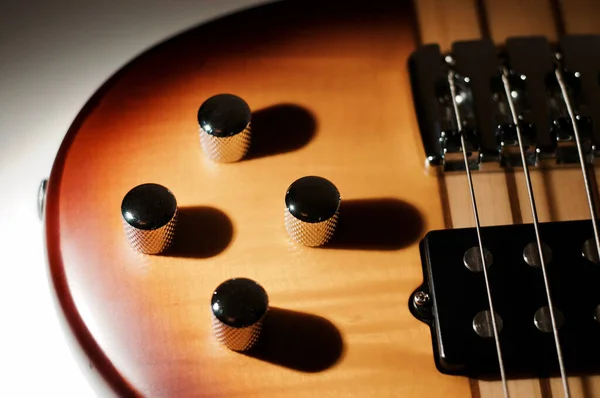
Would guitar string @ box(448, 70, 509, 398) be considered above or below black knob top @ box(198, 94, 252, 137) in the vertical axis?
below

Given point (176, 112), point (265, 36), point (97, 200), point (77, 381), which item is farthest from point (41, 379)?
point (265, 36)

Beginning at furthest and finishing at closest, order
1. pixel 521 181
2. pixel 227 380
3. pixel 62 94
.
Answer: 1. pixel 62 94
2. pixel 521 181
3. pixel 227 380

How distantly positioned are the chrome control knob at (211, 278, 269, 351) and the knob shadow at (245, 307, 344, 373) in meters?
0.02

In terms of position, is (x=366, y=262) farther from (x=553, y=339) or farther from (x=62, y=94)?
(x=62, y=94)

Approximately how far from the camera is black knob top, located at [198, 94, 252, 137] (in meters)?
0.72

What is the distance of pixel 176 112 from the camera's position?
0.78 m

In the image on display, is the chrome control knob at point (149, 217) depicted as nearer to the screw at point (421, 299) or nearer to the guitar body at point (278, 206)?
the guitar body at point (278, 206)

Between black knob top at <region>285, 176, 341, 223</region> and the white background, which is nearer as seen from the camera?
black knob top at <region>285, 176, 341, 223</region>

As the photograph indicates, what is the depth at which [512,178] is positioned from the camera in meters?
0.74

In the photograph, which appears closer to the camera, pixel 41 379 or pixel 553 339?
pixel 553 339

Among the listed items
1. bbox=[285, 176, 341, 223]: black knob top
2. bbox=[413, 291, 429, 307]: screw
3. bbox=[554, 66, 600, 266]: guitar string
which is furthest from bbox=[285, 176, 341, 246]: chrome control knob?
bbox=[554, 66, 600, 266]: guitar string

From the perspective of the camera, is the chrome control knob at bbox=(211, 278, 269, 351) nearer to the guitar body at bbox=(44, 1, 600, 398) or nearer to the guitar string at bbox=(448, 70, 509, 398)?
the guitar body at bbox=(44, 1, 600, 398)

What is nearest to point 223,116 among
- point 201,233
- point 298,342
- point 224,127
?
point 224,127

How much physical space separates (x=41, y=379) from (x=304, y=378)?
33 cm
